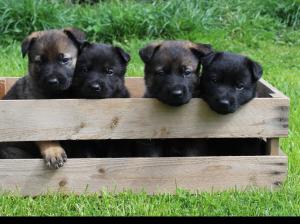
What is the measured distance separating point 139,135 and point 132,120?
123 mm

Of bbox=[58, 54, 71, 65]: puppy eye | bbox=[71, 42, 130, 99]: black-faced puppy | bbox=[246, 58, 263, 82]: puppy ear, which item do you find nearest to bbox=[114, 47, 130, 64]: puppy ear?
bbox=[71, 42, 130, 99]: black-faced puppy

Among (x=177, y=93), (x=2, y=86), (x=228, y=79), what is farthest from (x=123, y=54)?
(x=2, y=86)

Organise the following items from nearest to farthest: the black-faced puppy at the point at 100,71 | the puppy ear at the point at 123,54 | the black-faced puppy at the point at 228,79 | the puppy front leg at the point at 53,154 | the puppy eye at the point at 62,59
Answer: the puppy front leg at the point at 53,154 < the black-faced puppy at the point at 228,79 < the black-faced puppy at the point at 100,71 < the puppy eye at the point at 62,59 < the puppy ear at the point at 123,54

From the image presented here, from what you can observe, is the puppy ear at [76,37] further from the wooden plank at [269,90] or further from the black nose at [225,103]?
the wooden plank at [269,90]

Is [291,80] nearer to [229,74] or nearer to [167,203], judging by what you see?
[229,74]

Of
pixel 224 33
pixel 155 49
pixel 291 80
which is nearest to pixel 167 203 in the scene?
pixel 155 49

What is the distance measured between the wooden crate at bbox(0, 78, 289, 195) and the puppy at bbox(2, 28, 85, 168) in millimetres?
192

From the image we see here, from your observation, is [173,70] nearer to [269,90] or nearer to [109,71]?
[109,71]

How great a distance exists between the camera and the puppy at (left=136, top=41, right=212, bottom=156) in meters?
4.77

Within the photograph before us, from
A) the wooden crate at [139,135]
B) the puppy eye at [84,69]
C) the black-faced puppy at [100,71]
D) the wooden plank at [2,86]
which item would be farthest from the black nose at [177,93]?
the wooden plank at [2,86]

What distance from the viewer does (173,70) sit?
16.0ft

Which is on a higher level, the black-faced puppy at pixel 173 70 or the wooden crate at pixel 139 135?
the black-faced puppy at pixel 173 70

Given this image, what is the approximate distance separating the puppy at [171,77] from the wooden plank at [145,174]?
26 centimetres

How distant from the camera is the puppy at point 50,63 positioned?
16.0 ft
